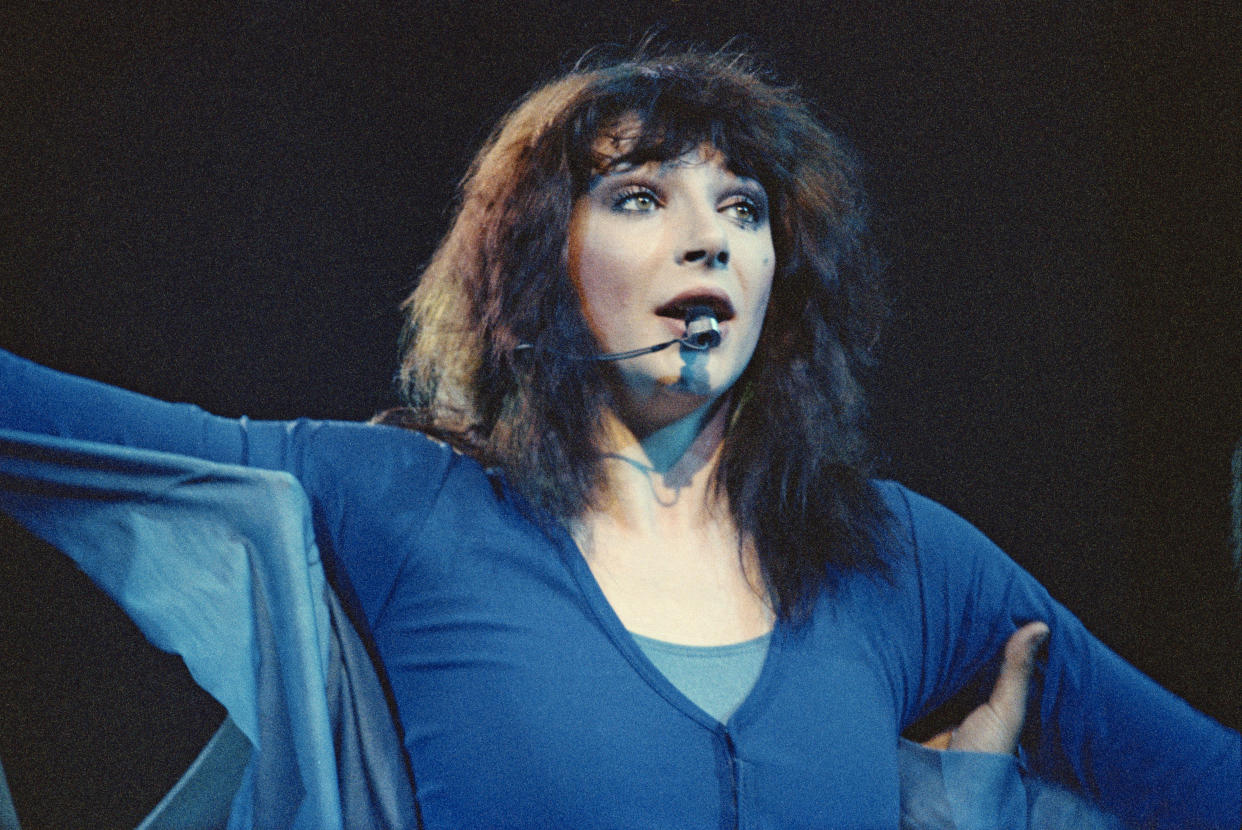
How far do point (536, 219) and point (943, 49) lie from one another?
65cm

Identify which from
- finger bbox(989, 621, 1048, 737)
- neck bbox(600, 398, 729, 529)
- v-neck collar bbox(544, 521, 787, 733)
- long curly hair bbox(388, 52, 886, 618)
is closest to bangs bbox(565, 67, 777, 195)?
long curly hair bbox(388, 52, 886, 618)

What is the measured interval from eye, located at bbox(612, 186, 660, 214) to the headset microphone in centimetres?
12

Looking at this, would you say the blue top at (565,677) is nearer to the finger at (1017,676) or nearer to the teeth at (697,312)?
the finger at (1017,676)

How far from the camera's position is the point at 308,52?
121cm

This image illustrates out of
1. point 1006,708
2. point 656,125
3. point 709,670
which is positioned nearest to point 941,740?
point 1006,708

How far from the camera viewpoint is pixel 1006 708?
46.8 inches

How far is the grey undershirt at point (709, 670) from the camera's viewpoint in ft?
3.26

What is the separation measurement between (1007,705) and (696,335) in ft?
1.76

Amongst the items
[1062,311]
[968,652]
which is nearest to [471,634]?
[968,652]

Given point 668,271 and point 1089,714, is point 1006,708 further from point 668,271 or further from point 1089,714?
point 668,271

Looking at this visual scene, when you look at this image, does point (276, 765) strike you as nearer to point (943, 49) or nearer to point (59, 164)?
point (59, 164)

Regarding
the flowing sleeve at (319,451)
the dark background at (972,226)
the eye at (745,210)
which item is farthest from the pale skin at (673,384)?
the dark background at (972,226)

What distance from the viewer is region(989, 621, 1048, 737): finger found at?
1.19m

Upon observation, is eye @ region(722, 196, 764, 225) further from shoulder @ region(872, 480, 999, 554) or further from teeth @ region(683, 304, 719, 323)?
shoulder @ region(872, 480, 999, 554)
